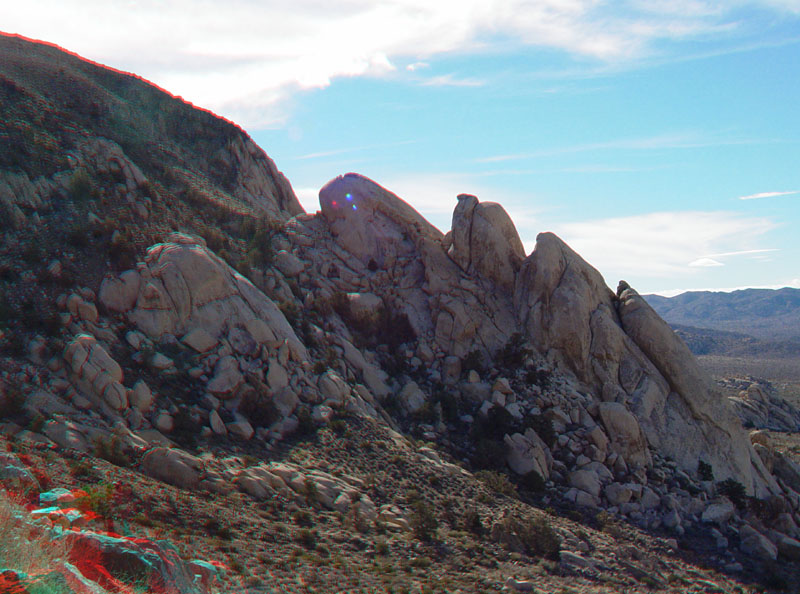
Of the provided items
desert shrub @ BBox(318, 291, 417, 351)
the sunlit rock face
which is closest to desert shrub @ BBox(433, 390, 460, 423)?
desert shrub @ BBox(318, 291, 417, 351)

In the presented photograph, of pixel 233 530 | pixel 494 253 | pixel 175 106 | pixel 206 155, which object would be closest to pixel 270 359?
pixel 233 530

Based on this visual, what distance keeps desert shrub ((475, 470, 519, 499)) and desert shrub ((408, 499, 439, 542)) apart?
4.26 meters

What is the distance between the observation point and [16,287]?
17391 millimetres

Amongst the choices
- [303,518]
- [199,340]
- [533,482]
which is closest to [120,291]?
[199,340]

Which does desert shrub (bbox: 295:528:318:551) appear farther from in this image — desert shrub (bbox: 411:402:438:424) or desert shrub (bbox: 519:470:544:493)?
desert shrub (bbox: 519:470:544:493)

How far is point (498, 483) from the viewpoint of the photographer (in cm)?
2041

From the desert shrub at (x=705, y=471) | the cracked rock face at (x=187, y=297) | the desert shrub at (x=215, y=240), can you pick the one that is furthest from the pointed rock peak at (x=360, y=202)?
the desert shrub at (x=705, y=471)

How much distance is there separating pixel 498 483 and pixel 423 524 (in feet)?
17.6

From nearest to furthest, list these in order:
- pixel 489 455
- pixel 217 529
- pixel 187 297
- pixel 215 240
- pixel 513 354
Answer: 1. pixel 217 529
2. pixel 187 297
3. pixel 489 455
4. pixel 215 240
5. pixel 513 354

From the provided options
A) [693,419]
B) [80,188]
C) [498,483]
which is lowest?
[498,483]

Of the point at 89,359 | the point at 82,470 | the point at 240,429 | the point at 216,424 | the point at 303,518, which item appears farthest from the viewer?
the point at 240,429

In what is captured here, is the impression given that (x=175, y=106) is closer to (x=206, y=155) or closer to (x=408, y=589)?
(x=206, y=155)

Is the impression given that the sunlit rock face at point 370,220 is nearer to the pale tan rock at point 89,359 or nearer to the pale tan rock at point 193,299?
the pale tan rock at point 193,299

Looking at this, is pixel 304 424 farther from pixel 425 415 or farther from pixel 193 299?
pixel 425 415
